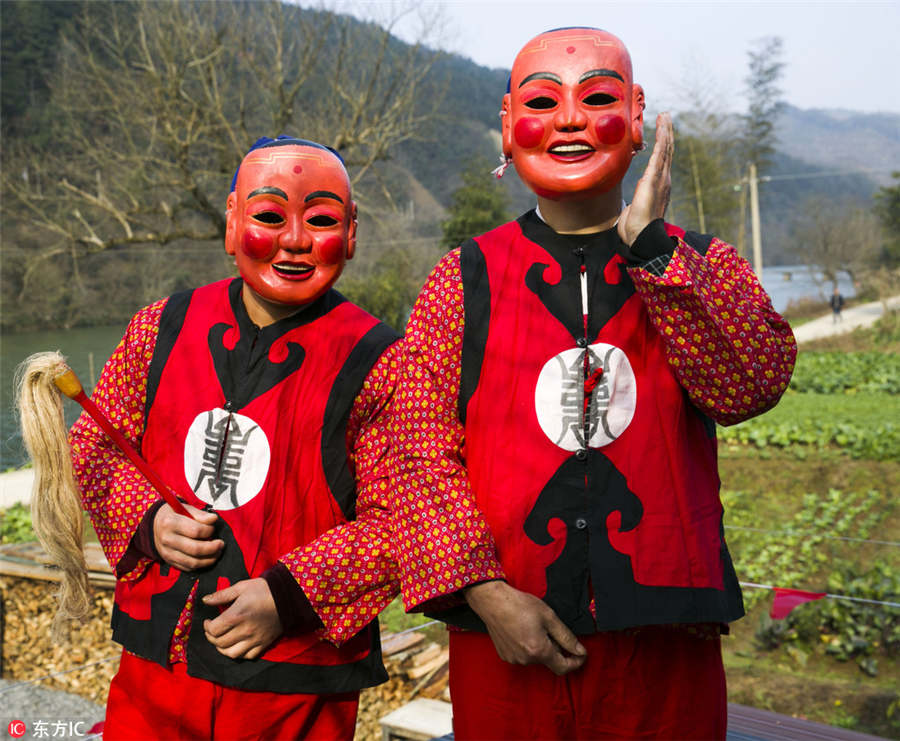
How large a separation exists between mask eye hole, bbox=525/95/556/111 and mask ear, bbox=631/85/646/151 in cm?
18

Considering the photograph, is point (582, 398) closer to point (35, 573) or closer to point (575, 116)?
point (575, 116)

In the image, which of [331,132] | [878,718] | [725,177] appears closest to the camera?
[878,718]

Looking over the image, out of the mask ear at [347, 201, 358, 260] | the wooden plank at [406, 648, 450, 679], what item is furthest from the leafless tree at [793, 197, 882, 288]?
the mask ear at [347, 201, 358, 260]

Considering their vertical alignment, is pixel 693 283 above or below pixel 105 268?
below

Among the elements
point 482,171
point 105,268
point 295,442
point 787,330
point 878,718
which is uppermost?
point 482,171

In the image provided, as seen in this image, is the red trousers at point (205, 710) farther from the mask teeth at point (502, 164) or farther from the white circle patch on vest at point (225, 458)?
the mask teeth at point (502, 164)

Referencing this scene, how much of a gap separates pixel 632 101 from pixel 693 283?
487 mm

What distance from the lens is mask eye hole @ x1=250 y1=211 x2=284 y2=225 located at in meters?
2.21

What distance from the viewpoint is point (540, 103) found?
192cm

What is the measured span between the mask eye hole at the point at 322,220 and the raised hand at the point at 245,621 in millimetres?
863

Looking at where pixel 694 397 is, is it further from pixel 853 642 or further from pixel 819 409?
pixel 819 409

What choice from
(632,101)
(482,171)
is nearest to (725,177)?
(482,171)

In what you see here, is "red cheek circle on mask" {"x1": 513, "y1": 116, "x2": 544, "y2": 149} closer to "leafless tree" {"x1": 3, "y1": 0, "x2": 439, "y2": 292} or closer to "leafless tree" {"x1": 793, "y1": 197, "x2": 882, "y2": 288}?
"leafless tree" {"x1": 3, "y1": 0, "x2": 439, "y2": 292}

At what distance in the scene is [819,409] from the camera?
35.8 ft
